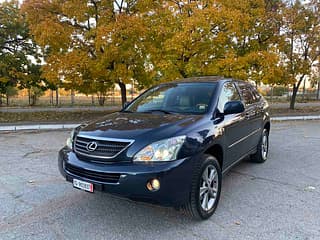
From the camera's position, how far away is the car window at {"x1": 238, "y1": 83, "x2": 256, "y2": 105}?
16.3 feet

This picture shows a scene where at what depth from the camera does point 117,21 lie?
9.79 meters

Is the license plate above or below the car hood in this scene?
below

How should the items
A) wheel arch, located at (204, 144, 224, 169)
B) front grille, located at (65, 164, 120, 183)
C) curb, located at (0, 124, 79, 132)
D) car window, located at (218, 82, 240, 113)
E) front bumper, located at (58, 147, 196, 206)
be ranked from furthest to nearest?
1. curb, located at (0, 124, 79, 132)
2. car window, located at (218, 82, 240, 113)
3. wheel arch, located at (204, 144, 224, 169)
4. front grille, located at (65, 164, 120, 183)
5. front bumper, located at (58, 147, 196, 206)

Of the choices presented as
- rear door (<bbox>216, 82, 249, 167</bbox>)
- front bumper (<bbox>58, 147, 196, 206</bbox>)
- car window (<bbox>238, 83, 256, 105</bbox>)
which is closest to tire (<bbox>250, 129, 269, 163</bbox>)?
car window (<bbox>238, 83, 256, 105</bbox>)

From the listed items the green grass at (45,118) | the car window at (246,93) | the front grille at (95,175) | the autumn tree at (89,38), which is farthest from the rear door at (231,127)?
the green grass at (45,118)

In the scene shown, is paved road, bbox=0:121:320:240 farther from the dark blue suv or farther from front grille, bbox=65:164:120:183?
front grille, bbox=65:164:120:183

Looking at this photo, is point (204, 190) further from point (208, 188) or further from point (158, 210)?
point (158, 210)

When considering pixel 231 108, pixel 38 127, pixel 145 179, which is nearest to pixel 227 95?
pixel 231 108

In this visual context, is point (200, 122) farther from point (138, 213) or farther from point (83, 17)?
point (83, 17)

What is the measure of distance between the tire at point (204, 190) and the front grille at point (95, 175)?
0.82m

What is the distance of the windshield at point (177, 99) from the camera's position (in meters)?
3.95

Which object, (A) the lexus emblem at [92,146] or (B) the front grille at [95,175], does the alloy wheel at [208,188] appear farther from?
(A) the lexus emblem at [92,146]

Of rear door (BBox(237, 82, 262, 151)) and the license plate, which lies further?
rear door (BBox(237, 82, 262, 151))

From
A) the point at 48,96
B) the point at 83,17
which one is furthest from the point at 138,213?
the point at 48,96
